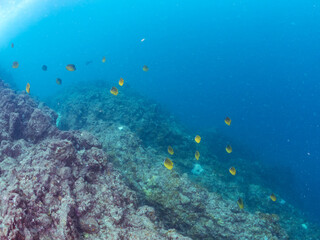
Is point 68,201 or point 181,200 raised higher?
point 68,201

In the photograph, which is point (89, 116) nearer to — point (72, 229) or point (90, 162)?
point (90, 162)

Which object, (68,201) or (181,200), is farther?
(181,200)

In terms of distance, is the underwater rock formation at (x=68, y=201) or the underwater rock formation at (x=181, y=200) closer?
the underwater rock formation at (x=68, y=201)

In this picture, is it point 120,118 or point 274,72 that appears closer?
point 120,118

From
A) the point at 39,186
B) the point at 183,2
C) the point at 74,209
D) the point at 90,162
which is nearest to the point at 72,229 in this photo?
the point at 74,209

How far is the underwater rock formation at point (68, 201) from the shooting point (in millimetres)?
3037

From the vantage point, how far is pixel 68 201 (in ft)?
11.4

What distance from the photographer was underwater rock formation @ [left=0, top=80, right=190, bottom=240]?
304 cm

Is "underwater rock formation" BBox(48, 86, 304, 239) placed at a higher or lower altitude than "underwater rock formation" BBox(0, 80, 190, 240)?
lower

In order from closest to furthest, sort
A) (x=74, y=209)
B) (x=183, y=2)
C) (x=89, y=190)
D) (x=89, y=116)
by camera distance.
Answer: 1. (x=74, y=209)
2. (x=89, y=190)
3. (x=89, y=116)
4. (x=183, y=2)

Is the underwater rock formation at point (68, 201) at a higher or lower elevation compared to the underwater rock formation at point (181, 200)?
higher

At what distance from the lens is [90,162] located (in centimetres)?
477

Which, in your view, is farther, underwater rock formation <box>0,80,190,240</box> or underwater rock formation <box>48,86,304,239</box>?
underwater rock formation <box>48,86,304,239</box>

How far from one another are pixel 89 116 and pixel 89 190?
9494 millimetres
